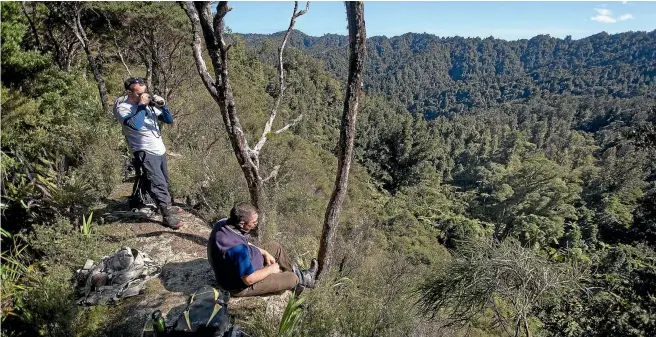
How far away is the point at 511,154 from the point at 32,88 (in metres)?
67.3

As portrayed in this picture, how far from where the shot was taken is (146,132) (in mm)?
3893

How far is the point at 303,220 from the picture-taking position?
8.36 metres

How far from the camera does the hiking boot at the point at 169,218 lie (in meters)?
4.31

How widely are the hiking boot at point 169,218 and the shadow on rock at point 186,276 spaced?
63 centimetres

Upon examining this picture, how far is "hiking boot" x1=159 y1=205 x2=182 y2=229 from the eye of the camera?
170 inches

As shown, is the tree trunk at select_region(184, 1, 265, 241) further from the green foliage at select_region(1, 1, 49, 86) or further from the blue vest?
the green foliage at select_region(1, 1, 49, 86)

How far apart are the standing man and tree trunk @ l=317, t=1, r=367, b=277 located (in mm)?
1936

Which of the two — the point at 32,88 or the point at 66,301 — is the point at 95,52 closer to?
the point at 32,88

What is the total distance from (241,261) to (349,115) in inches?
62.5

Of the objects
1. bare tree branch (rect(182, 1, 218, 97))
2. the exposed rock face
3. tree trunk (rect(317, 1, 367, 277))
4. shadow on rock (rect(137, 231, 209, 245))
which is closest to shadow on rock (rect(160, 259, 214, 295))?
the exposed rock face

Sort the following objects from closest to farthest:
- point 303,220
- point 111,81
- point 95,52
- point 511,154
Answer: point 303,220 → point 111,81 → point 95,52 → point 511,154

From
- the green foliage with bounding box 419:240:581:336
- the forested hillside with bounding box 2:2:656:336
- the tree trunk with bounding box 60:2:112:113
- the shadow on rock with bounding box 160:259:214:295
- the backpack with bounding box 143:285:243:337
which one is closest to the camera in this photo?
the backpack with bounding box 143:285:243:337

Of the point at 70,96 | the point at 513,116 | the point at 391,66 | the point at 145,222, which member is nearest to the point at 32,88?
the point at 70,96

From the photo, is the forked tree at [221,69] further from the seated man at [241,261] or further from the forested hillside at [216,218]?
the forested hillside at [216,218]
